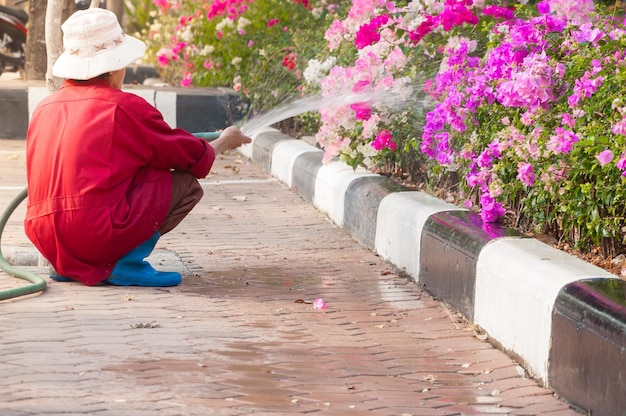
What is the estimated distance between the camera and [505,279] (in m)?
4.35

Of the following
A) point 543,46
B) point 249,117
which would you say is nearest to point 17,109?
point 249,117

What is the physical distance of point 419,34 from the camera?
6.61m

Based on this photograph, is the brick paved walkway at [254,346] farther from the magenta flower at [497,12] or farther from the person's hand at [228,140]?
the magenta flower at [497,12]

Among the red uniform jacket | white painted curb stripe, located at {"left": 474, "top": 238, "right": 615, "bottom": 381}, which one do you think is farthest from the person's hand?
white painted curb stripe, located at {"left": 474, "top": 238, "right": 615, "bottom": 381}

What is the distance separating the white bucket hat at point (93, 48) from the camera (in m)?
5.25

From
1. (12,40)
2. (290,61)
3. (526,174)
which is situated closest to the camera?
(526,174)

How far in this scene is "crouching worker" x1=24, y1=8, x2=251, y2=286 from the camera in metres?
5.18

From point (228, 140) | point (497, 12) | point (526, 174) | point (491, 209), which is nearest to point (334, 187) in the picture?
point (497, 12)

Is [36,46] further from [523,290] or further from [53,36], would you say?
[523,290]

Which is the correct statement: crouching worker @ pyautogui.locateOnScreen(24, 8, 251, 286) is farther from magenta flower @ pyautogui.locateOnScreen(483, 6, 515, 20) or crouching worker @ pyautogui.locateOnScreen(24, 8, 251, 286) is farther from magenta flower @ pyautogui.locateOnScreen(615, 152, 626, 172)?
magenta flower @ pyautogui.locateOnScreen(615, 152, 626, 172)

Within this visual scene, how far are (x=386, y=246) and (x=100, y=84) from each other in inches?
67.0

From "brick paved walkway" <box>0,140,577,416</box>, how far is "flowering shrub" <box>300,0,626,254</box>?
633 mm

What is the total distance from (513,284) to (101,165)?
1.94 m

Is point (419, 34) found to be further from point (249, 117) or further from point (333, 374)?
point (249, 117)
